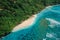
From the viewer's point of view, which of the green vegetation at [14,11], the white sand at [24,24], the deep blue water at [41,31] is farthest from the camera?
the white sand at [24,24]

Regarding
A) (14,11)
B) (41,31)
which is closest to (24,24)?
(41,31)

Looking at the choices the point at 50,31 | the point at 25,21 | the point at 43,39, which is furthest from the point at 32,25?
the point at 43,39

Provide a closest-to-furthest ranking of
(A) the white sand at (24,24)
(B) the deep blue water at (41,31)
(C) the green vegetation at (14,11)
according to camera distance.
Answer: (B) the deep blue water at (41,31)
(C) the green vegetation at (14,11)
(A) the white sand at (24,24)

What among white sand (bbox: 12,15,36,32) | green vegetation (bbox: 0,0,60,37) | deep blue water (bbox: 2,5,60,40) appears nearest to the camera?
deep blue water (bbox: 2,5,60,40)

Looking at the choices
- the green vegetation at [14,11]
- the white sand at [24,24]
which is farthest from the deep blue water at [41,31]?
the green vegetation at [14,11]

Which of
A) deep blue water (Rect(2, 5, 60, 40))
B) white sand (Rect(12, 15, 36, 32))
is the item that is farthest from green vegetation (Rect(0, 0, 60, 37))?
deep blue water (Rect(2, 5, 60, 40))

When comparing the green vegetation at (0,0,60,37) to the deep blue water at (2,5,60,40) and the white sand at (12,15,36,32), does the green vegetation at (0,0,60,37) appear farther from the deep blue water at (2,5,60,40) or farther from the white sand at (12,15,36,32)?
the deep blue water at (2,5,60,40)

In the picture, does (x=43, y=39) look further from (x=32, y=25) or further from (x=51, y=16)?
(x=51, y=16)

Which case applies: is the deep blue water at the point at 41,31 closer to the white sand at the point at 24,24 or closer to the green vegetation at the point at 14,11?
the white sand at the point at 24,24

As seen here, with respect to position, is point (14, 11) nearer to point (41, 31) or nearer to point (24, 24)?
point (24, 24)
